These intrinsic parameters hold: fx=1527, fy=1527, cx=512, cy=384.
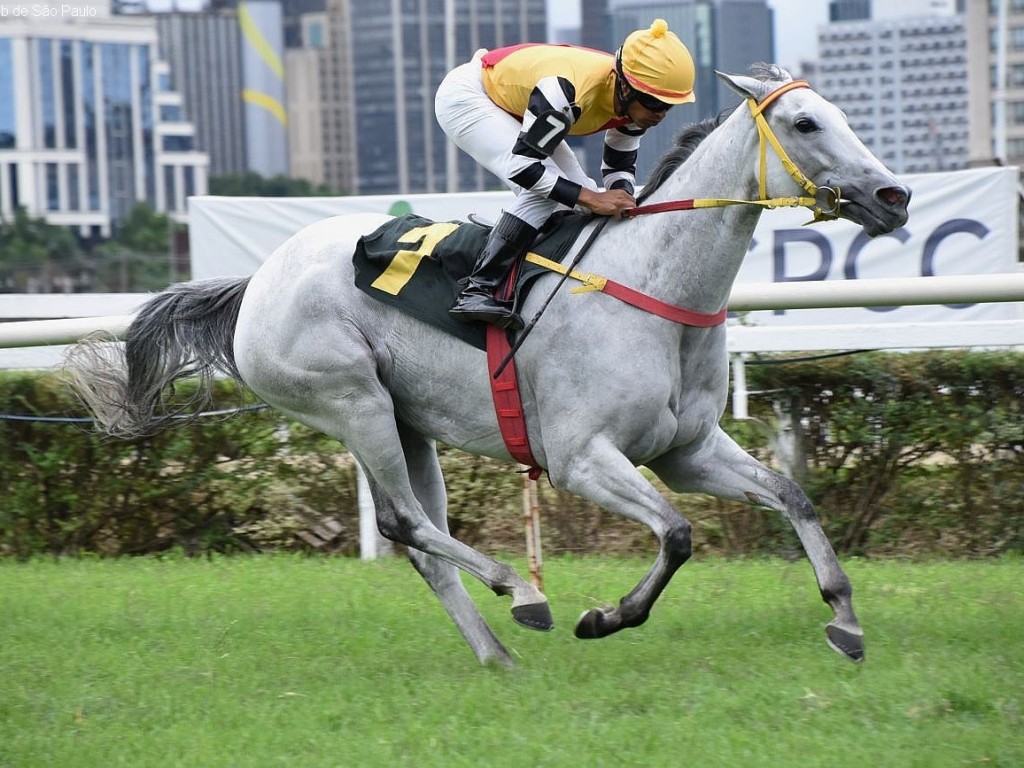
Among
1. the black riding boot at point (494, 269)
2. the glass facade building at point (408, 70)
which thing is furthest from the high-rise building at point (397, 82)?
the black riding boot at point (494, 269)

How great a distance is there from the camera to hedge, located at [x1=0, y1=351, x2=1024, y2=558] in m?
6.50

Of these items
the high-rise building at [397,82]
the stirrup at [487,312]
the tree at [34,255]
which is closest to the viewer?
the stirrup at [487,312]

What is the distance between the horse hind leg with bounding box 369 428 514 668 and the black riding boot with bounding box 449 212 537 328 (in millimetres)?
731

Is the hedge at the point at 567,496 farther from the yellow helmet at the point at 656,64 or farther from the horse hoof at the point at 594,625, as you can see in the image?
the yellow helmet at the point at 656,64

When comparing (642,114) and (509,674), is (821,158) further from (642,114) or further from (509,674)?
(509,674)

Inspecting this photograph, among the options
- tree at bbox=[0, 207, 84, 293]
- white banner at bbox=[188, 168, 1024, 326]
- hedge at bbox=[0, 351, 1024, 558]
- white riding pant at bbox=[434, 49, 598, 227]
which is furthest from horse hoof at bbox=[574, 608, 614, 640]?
tree at bbox=[0, 207, 84, 293]

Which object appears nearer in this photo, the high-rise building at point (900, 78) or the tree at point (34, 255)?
the tree at point (34, 255)

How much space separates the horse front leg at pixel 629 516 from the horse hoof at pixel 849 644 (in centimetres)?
51

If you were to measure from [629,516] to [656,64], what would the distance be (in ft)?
4.54

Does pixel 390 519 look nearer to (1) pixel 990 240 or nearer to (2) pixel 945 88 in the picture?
(1) pixel 990 240

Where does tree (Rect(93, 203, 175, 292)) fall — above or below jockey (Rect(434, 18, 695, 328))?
below

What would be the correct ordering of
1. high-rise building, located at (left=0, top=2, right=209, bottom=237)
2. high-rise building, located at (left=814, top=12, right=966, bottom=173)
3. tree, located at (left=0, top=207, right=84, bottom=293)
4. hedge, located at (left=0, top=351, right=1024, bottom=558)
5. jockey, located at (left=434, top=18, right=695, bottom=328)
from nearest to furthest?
jockey, located at (left=434, top=18, right=695, bottom=328) < hedge, located at (left=0, top=351, right=1024, bottom=558) < tree, located at (left=0, top=207, right=84, bottom=293) < high-rise building, located at (left=0, top=2, right=209, bottom=237) < high-rise building, located at (left=814, top=12, right=966, bottom=173)

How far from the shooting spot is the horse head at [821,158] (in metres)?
4.39

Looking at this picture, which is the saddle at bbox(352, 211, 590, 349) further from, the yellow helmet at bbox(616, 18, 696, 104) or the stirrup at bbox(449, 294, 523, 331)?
the yellow helmet at bbox(616, 18, 696, 104)
